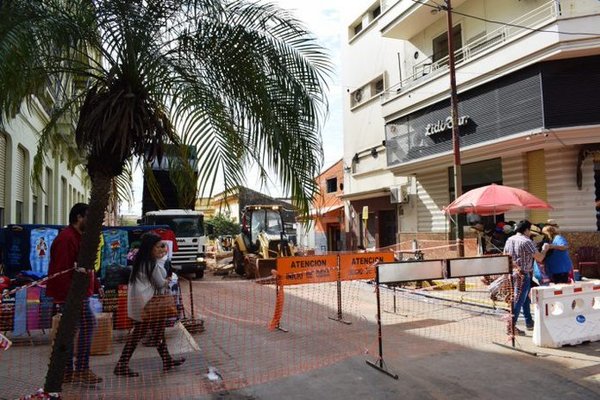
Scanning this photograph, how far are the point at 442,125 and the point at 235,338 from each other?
38.5ft

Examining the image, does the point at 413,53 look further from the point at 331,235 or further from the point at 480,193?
the point at 331,235

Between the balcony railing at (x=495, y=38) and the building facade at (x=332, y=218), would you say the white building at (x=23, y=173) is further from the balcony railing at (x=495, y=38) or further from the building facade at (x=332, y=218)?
the building facade at (x=332, y=218)

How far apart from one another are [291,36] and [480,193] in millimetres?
8444

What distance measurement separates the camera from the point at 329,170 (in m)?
31.2

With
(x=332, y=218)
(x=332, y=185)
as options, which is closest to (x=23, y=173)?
(x=332, y=218)

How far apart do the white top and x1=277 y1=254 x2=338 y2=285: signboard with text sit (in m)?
2.50

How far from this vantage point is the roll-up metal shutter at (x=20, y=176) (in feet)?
43.8

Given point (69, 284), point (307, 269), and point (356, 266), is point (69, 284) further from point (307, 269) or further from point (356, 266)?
point (356, 266)

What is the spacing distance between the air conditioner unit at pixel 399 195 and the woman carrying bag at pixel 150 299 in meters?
16.1

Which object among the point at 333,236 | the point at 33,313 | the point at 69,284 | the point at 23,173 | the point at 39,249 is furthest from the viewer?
the point at 333,236

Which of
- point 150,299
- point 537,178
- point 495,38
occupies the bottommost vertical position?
point 150,299

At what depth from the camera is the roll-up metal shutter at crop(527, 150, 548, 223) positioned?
14.4m

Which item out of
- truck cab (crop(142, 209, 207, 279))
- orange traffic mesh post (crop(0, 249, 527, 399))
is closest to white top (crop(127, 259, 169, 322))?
orange traffic mesh post (crop(0, 249, 527, 399))

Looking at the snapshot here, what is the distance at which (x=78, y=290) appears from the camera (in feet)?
14.6
